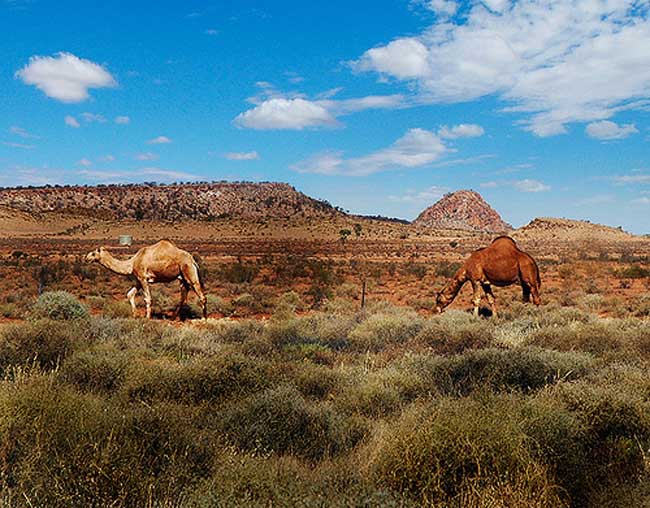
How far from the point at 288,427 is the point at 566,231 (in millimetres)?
126639

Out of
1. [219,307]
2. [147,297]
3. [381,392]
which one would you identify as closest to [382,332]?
[381,392]

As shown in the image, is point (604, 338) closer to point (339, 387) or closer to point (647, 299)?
Result: point (339, 387)

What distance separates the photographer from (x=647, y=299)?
74.3 feet

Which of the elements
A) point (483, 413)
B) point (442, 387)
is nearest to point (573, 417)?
point (483, 413)

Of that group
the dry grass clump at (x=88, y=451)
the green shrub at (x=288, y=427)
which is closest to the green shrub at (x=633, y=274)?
the green shrub at (x=288, y=427)

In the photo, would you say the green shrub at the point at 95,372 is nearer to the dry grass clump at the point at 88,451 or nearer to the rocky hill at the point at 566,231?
the dry grass clump at the point at 88,451

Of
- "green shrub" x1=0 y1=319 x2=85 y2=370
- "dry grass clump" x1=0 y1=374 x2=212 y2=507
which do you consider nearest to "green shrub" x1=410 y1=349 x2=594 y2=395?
"dry grass clump" x1=0 y1=374 x2=212 y2=507

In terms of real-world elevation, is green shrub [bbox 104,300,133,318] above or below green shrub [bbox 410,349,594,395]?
below

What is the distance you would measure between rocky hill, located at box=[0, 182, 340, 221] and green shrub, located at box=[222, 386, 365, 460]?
368ft

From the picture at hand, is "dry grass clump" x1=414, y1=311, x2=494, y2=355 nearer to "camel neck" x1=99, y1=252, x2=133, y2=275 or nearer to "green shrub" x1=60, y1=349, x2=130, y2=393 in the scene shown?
"green shrub" x1=60, y1=349, x2=130, y2=393

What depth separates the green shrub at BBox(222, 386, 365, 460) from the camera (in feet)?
20.2

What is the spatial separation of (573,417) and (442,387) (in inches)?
104

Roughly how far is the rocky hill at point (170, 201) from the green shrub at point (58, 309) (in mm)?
100390

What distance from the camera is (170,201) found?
140 metres
